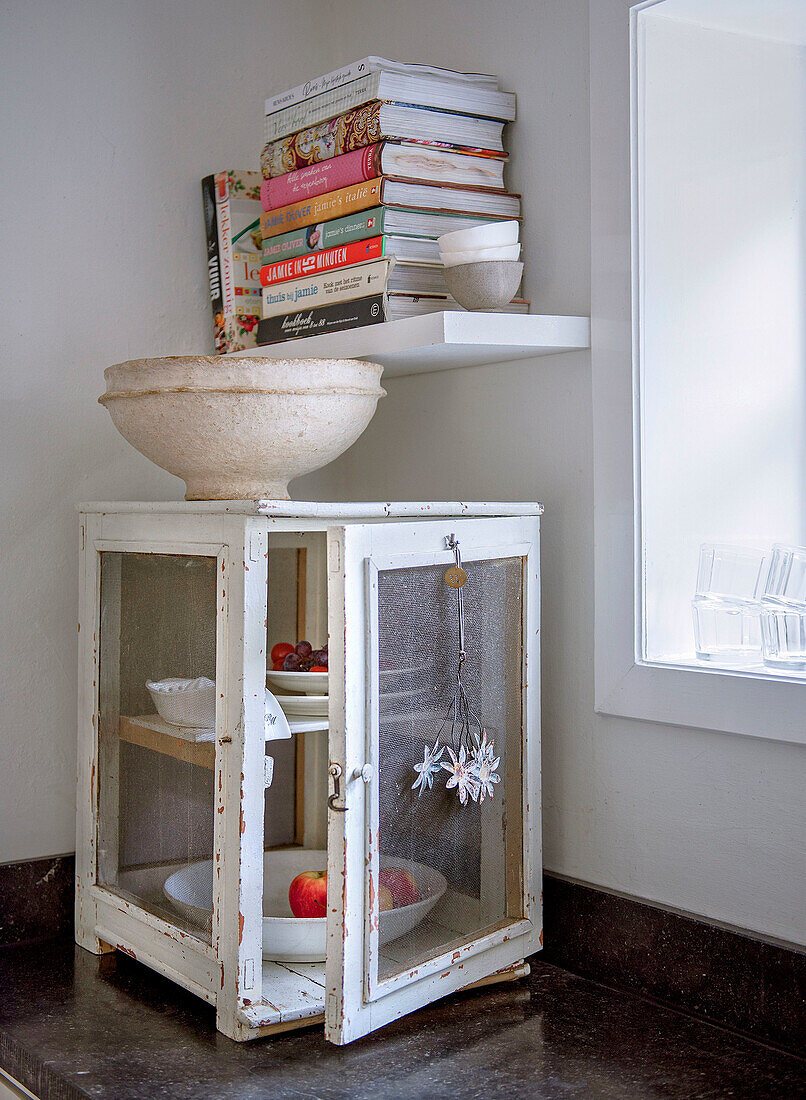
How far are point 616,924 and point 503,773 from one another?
231 millimetres

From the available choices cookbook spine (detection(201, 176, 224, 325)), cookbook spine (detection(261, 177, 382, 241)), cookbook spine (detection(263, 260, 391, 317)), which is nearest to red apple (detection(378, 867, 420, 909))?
cookbook spine (detection(263, 260, 391, 317))

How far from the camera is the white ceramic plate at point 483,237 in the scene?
127 cm

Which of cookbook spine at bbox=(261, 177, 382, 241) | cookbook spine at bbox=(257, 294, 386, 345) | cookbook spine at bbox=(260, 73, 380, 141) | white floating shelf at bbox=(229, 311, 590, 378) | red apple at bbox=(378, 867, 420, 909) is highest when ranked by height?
cookbook spine at bbox=(260, 73, 380, 141)

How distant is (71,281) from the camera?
5.05 feet

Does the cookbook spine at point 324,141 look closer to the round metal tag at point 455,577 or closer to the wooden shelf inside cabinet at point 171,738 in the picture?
the round metal tag at point 455,577

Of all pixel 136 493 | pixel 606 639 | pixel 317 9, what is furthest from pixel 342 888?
pixel 317 9

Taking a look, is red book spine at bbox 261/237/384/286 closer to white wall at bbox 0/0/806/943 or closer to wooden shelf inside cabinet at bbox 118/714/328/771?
white wall at bbox 0/0/806/943

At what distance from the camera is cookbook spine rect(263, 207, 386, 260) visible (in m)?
1.36

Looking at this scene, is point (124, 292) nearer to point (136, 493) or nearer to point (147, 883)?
point (136, 493)

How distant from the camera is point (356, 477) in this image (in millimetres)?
1762

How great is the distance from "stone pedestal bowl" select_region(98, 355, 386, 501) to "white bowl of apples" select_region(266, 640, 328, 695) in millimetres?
219

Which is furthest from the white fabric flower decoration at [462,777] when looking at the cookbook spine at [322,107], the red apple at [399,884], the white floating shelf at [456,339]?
the cookbook spine at [322,107]

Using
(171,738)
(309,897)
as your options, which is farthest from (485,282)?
(309,897)

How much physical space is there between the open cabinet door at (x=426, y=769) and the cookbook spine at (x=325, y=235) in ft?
1.38
